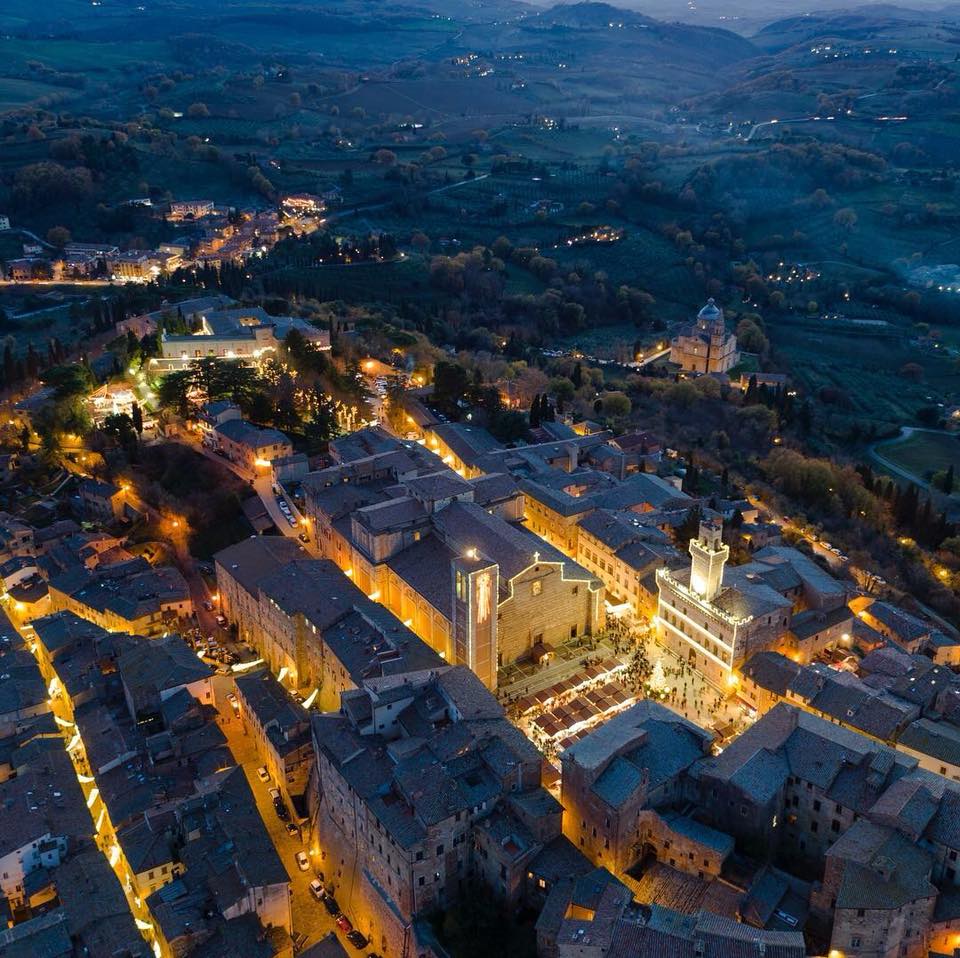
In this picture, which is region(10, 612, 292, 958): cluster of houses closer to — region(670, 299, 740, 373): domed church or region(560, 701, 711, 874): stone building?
region(560, 701, 711, 874): stone building

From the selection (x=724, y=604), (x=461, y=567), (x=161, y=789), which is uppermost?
(x=461, y=567)

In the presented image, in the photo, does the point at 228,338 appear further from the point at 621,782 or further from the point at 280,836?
the point at 621,782

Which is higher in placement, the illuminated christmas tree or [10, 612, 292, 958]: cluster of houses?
[10, 612, 292, 958]: cluster of houses

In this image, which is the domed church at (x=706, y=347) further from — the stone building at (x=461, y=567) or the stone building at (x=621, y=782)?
the stone building at (x=621, y=782)

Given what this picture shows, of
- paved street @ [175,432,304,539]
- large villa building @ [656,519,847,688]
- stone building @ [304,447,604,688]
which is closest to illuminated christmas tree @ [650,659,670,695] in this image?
large villa building @ [656,519,847,688]

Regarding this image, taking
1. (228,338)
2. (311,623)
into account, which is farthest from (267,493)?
(228,338)

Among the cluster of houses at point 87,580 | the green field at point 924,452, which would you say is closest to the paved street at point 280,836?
the cluster of houses at point 87,580

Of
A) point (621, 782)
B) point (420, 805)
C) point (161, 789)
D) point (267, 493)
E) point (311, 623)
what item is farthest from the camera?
point (267, 493)
